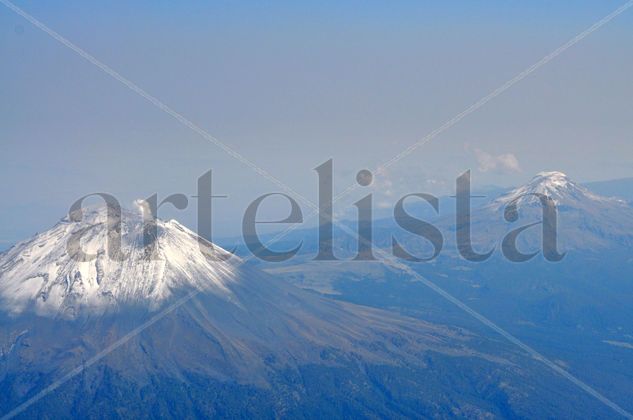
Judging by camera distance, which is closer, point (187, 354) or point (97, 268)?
point (187, 354)

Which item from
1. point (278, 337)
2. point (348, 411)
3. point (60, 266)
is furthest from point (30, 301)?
point (348, 411)

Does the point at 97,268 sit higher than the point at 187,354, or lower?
higher

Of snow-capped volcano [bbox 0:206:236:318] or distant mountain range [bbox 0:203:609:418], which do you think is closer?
distant mountain range [bbox 0:203:609:418]

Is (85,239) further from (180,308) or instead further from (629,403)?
(629,403)

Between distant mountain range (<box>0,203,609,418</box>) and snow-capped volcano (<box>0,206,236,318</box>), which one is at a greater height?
snow-capped volcano (<box>0,206,236,318</box>)

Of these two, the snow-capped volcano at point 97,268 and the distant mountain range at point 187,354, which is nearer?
the distant mountain range at point 187,354

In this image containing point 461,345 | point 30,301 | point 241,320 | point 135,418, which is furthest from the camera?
point 461,345

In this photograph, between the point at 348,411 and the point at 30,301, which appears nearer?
the point at 348,411

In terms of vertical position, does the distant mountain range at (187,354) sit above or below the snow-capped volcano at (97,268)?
below
